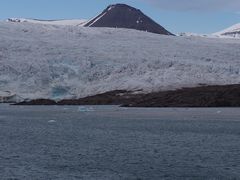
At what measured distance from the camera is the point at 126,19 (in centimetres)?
10462

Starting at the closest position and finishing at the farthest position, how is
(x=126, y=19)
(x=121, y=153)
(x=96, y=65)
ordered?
(x=121, y=153)
(x=96, y=65)
(x=126, y=19)

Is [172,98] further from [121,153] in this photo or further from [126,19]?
[126,19]

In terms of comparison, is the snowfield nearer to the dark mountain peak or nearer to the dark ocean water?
the dark ocean water

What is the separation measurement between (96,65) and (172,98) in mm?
6436

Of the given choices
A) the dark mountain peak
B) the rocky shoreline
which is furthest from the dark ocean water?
the dark mountain peak

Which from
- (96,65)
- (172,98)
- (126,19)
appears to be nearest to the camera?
(172,98)

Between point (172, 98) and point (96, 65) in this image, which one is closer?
point (172, 98)

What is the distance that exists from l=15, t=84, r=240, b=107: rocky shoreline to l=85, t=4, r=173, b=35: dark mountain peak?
173ft

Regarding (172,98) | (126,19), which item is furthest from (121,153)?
(126,19)

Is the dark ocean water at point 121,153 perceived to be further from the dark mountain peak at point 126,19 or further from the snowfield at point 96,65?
the dark mountain peak at point 126,19

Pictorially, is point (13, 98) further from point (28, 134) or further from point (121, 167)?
point (121, 167)

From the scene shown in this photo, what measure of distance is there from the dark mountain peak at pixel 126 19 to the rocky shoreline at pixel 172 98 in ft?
173

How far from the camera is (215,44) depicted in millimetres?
57719

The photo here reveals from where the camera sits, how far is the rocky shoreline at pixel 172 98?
139ft
